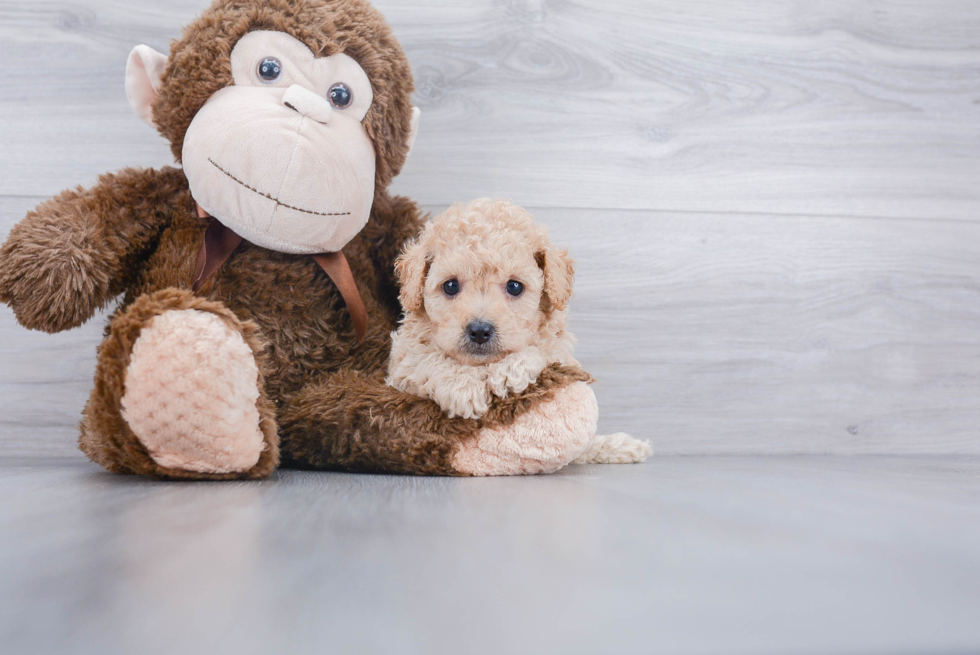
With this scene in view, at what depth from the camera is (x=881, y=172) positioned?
1214mm

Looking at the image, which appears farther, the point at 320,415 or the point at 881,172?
the point at 881,172

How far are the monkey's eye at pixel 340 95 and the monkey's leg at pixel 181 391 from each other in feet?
0.98

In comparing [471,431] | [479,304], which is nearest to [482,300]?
[479,304]

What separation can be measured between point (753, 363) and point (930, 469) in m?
0.32

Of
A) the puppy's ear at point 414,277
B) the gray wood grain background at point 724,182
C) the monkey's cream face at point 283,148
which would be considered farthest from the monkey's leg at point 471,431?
the gray wood grain background at point 724,182

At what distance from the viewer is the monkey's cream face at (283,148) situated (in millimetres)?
735

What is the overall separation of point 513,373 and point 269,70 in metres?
0.46

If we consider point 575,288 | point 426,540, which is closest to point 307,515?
point 426,540

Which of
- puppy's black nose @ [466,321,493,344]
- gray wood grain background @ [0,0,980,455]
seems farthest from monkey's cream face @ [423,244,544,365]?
gray wood grain background @ [0,0,980,455]

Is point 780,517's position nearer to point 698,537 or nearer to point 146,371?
point 698,537

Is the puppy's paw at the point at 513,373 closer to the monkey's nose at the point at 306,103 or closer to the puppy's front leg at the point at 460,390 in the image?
the puppy's front leg at the point at 460,390

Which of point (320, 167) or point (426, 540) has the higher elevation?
point (320, 167)

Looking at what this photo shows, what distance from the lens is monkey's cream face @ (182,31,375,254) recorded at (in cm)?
73

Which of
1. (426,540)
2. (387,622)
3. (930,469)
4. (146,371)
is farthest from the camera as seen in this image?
(930,469)
